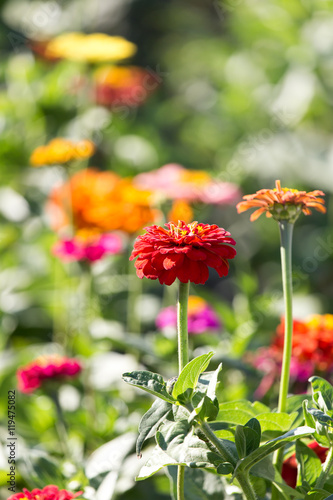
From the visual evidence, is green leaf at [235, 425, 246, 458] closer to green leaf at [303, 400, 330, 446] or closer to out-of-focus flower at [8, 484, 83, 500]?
green leaf at [303, 400, 330, 446]

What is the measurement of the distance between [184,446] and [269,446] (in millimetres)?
67

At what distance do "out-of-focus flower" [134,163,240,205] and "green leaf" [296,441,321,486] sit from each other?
0.58 m

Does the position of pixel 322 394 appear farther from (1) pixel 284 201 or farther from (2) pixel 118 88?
(2) pixel 118 88

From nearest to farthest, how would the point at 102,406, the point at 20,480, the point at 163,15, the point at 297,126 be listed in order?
the point at 20,480 → the point at 102,406 → the point at 297,126 → the point at 163,15

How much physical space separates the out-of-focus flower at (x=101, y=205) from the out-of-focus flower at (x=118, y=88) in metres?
0.66

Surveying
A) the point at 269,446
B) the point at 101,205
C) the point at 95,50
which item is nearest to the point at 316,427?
the point at 269,446

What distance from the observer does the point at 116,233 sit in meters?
1.34

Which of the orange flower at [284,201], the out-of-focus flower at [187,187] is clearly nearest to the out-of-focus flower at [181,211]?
the out-of-focus flower at [187,187]

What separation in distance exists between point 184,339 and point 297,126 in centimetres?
162

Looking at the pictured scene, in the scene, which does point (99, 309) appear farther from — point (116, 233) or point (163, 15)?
point (163, 15)

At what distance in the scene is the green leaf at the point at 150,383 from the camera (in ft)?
1.55

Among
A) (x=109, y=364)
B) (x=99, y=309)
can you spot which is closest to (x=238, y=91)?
(x=99, y=309)

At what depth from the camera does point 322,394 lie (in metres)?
0.53

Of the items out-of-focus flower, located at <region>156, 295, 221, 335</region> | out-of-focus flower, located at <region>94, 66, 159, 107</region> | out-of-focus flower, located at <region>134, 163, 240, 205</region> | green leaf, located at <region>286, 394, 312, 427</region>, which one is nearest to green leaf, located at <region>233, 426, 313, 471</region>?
green leaf, located at <region>286, 394, 312, 427</region>
